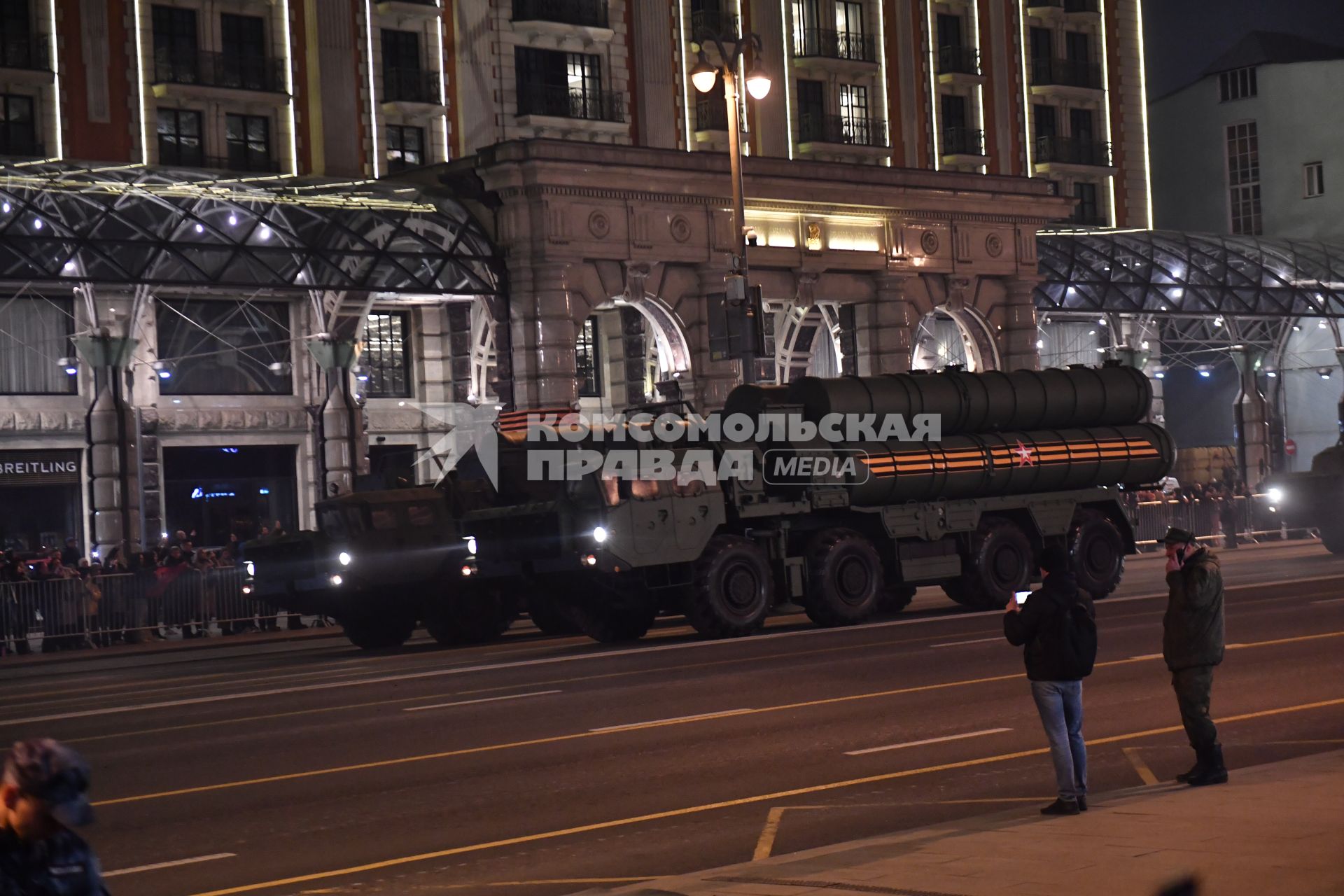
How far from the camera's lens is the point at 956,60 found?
54906 millimetres

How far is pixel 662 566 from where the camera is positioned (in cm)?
2522

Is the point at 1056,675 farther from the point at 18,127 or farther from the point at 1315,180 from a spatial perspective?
the point at 1315,180

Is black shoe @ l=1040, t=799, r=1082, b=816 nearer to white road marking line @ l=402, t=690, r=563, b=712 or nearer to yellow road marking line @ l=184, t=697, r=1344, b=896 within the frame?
yellow road marking line @ l=184, t=697, r=1344, b=896

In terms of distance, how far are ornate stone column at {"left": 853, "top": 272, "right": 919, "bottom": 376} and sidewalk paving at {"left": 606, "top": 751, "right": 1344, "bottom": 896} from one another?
34923mm

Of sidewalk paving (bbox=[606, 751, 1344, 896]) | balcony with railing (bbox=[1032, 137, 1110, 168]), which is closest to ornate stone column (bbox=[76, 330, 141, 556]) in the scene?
sidewalk paving (bbox=[606, 751, 1344, 896])

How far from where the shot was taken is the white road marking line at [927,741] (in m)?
13.9

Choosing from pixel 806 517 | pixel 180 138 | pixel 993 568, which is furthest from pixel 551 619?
pixel 180 138

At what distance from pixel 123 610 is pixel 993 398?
1463 cm

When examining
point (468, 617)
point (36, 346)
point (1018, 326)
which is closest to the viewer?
point (468, 617)

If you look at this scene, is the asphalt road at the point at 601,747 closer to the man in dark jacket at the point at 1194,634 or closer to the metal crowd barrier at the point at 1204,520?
the man in dark jacket at the point at 1194,634

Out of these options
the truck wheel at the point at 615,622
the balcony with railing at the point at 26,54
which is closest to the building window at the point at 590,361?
the balcony with railing at the point at 26,54

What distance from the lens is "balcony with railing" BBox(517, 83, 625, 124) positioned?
45.9 meters

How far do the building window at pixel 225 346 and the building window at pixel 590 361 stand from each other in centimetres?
827

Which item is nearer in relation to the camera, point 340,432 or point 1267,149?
point 340,432
